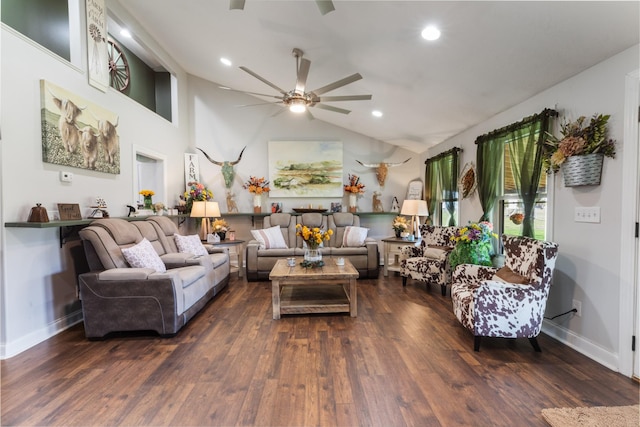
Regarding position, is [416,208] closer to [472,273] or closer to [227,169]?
[472,273]

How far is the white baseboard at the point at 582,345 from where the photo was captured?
6.75 ft

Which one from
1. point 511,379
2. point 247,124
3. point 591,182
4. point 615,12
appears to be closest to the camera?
point 615,12

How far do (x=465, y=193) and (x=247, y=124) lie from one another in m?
4.31

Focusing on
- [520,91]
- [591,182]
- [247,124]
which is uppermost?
[247,124]

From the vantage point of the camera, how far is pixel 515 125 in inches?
115

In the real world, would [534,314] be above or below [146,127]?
below

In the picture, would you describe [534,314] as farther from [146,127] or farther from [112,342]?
[146,127]

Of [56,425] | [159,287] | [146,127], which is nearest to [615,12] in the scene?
[159,287]

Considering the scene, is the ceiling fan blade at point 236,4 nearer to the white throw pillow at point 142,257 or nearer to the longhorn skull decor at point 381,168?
the white throw pillow at point 142,257

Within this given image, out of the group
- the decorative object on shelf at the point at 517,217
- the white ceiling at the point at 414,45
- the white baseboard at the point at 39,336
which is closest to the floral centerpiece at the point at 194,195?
the white ceiling at the point at 414,45

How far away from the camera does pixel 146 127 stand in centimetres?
418

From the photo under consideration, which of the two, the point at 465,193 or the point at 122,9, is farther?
the point at 465,193

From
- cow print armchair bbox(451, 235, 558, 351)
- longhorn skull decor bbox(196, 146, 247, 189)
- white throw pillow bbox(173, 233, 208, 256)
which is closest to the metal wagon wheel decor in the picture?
longhorn skull decor bbox(196, 146, 247, 189)

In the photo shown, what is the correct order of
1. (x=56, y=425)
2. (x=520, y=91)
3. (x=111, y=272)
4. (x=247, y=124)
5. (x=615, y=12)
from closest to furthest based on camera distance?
(x=56, y=425) → (x=615, y=12) → (x=111, y=272) → (x=520, y=91) → (x=247, y=124)
